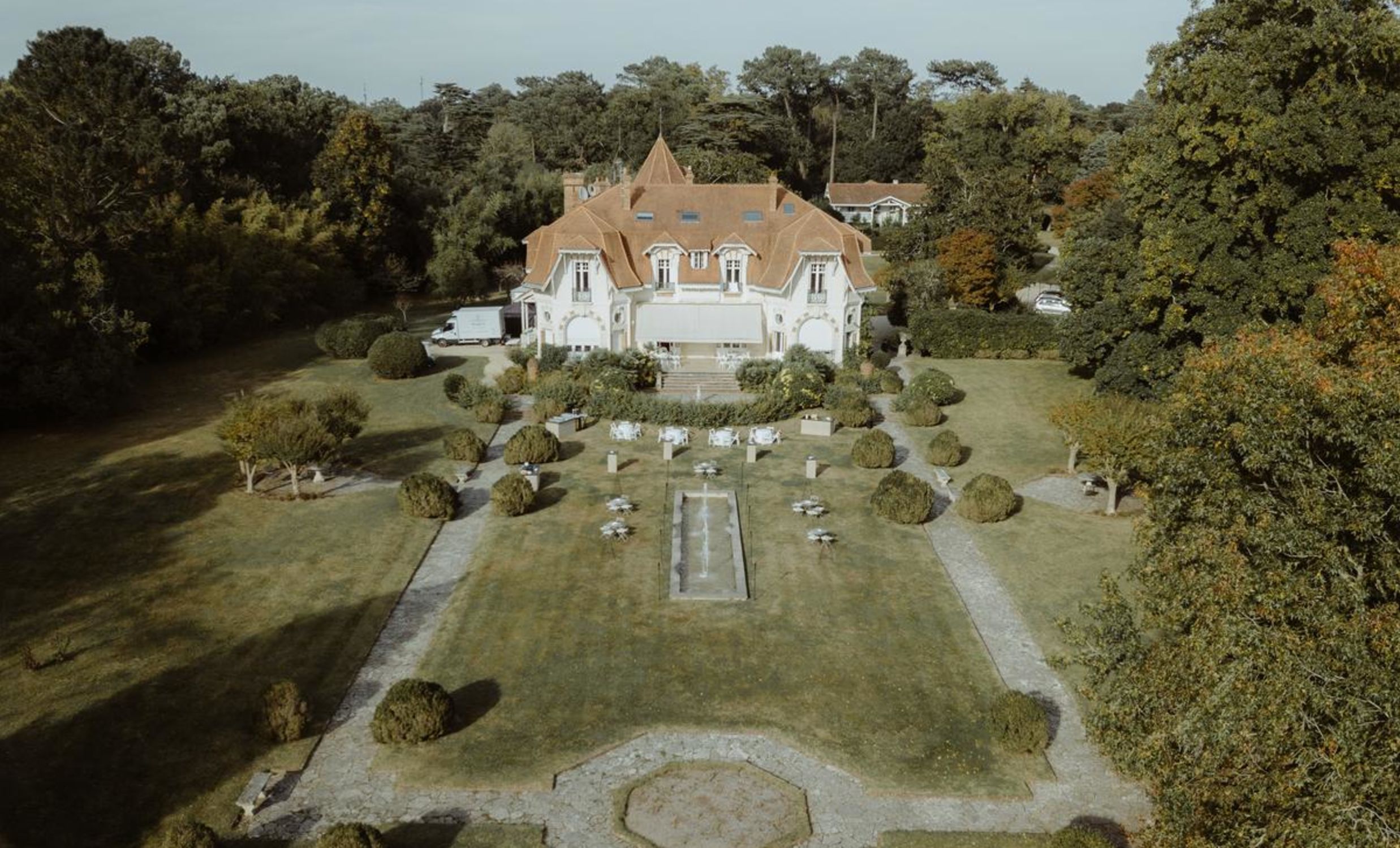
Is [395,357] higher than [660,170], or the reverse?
[660,170]

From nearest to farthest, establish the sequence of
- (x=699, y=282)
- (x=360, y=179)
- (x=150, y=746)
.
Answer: (x=150, y=746) < (x=699, y=282) < (x=360, y=179)

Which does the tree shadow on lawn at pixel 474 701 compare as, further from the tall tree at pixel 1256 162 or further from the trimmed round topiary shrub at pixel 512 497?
the tall tree at pixel 1256 162

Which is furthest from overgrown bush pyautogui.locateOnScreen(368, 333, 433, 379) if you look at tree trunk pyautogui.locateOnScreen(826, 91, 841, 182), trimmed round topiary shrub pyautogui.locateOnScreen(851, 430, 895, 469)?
tree trunk pyautogui.locateOnScreen(826, 91, 841, 182)

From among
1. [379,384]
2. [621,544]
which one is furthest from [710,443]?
[379,384]

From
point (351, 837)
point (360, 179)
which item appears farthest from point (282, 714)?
point (360, 179)

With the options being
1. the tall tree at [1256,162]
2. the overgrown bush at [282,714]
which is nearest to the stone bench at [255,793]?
the overgrown bush at [282,714]

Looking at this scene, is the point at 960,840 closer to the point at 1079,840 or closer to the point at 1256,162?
the point at 1079,840

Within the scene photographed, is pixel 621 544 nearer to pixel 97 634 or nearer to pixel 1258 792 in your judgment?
pixel 97 634
